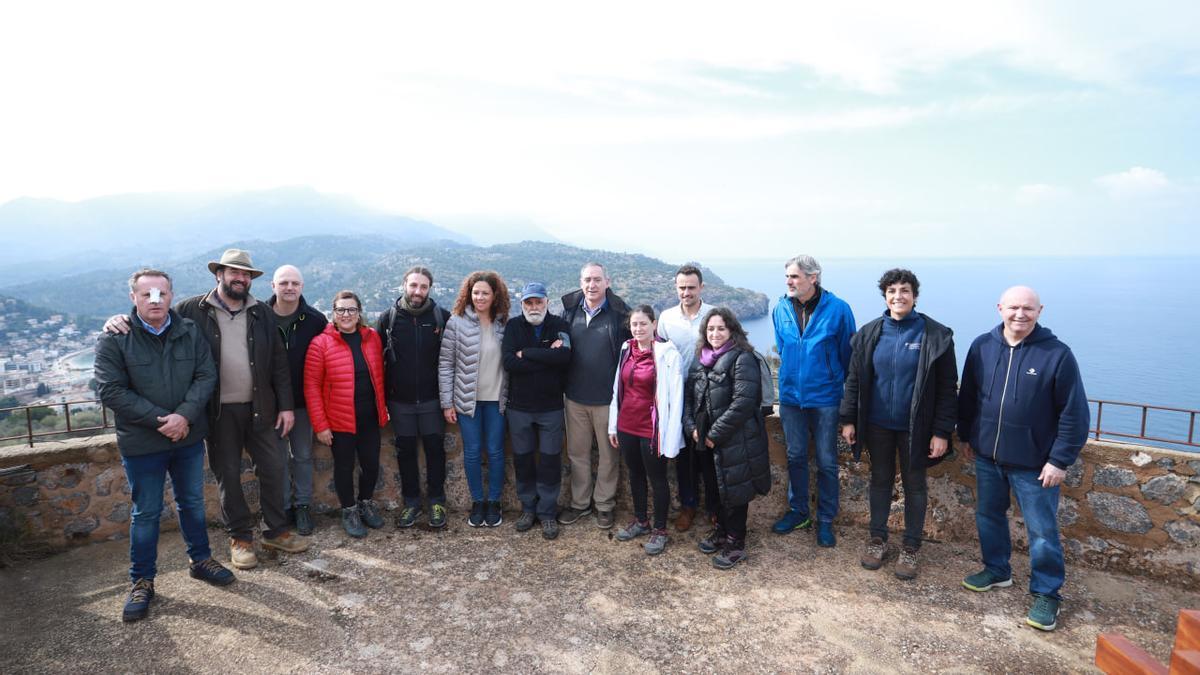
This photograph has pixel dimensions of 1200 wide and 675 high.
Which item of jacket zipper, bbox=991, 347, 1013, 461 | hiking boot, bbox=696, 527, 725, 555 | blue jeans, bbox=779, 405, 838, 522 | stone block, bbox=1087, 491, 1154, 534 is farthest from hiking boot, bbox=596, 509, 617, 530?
stone block, bbox=1087, 491, 1154, 534

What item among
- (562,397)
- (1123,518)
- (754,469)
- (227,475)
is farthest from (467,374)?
(1123,518)

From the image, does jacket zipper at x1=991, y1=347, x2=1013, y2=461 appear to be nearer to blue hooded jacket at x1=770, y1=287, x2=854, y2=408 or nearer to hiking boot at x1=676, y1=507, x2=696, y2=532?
blue hooded jacket at x1=770, y1=287, x2=854, y2=408

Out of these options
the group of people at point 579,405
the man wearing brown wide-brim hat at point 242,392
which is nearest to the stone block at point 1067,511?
the group of people at point 579,405

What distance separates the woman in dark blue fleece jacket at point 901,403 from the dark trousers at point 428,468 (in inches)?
109

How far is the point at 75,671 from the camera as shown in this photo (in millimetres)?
2877

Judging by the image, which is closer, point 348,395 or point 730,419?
point 730,419

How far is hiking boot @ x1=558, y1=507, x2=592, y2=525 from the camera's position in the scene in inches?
175

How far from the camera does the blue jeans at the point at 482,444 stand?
4.36 metres

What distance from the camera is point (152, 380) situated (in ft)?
11.1

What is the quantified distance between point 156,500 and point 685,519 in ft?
10.7

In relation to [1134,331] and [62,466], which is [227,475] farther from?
[1134,331]

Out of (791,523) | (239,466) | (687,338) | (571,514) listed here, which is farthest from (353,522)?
(791,523)

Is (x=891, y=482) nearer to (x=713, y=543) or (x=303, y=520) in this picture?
(x=713, y=543)

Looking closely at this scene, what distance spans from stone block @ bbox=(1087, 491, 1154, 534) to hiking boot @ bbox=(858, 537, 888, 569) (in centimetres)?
122
